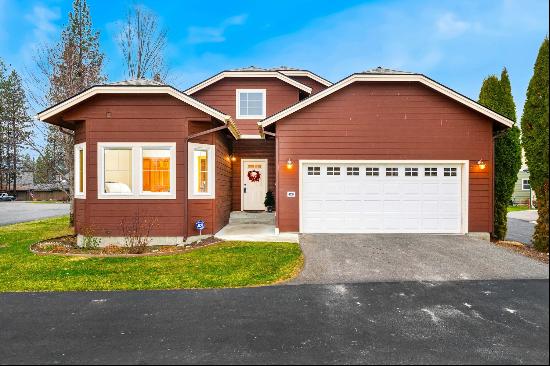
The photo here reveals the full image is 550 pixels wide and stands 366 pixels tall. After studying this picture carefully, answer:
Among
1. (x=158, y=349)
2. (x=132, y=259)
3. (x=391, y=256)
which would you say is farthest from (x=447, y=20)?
(x=132, y=259)

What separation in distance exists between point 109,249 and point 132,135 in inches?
127

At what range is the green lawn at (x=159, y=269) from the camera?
586 cm

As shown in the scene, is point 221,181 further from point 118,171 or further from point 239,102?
point 239,102

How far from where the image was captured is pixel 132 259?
7836 mm

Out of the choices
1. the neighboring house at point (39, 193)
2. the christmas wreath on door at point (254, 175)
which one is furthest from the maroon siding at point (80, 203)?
the neighboring house at point (39, 193)

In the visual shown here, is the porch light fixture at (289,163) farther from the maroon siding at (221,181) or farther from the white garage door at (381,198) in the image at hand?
the maroon siding at (221,181)

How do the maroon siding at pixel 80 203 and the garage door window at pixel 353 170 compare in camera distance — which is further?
the garage door window at pixel 353 170

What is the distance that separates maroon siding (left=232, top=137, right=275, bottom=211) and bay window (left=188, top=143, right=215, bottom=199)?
5421 mm

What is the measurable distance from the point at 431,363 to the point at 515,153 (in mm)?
9773

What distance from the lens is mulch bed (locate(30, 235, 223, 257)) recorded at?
8375 millimetres

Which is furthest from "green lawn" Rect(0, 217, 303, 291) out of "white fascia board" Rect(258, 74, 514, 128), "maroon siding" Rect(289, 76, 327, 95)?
"maroon siding" Rect(289, 76, 327, 95)

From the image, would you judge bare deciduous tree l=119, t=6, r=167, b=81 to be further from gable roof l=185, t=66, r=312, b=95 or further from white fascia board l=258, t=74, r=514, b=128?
white fascia board l=258, t=74, r=514, b=128

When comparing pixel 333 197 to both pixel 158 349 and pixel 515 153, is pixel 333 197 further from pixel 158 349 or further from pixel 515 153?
pixel 158 349

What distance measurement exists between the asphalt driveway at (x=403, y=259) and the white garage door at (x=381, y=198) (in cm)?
44
